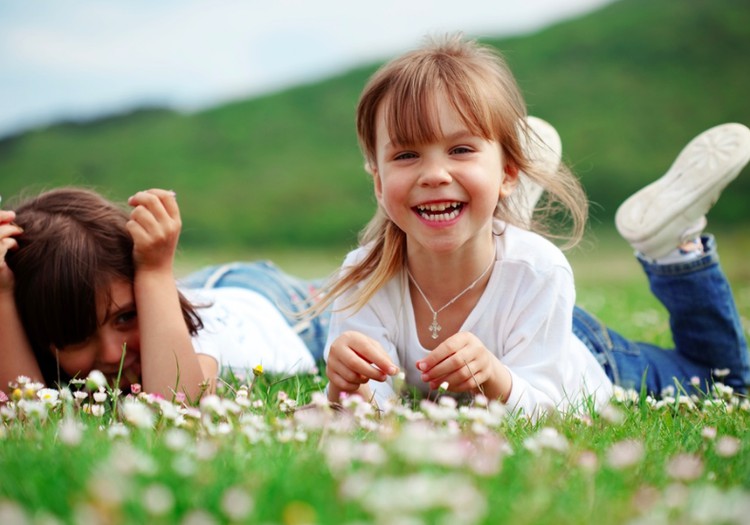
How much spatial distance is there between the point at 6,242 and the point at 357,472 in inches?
94.9

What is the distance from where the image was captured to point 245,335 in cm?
460

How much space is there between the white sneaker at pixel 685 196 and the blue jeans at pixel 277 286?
197 cm

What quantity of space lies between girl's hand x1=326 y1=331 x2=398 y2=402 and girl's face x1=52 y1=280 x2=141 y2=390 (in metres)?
1.08

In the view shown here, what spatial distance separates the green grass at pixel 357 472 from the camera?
1.55 metres

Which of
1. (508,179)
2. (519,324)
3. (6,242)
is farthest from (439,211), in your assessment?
(6,242)

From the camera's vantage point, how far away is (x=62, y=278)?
3574 millimetres

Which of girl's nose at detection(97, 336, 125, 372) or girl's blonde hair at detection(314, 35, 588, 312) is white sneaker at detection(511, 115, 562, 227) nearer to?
girl's blonde hair at detection(314, 35, 588, 312)

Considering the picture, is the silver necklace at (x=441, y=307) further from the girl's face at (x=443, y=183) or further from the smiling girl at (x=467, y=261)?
the girl's face at (x=443, y=183)

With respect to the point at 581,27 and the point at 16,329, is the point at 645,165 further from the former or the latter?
the point at 16,329

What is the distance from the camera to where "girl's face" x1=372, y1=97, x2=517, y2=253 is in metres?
3.32

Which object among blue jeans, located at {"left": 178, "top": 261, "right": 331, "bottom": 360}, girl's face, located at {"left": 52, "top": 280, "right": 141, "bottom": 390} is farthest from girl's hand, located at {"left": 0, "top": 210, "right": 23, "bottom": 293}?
blue jeans, located at {"left": 178, "top": 261, "right": 331, "bottom": 360}

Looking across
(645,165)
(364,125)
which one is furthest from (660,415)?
(645,165)

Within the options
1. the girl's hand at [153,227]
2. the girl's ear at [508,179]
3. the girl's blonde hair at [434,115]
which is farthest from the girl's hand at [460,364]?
the girl's hand at [153,227]

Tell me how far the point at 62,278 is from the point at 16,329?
0.31 meters
